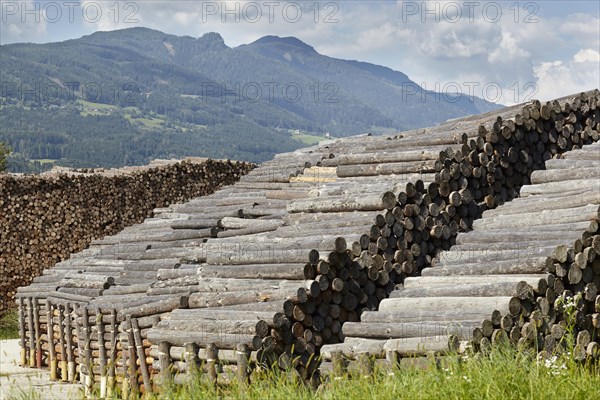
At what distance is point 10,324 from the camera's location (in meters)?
20.9

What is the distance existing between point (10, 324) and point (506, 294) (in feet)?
45.6

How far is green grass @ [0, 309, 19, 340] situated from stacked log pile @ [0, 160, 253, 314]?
245 mm

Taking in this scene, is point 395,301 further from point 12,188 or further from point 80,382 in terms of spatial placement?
point 12,188

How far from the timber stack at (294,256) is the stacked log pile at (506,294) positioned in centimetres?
52

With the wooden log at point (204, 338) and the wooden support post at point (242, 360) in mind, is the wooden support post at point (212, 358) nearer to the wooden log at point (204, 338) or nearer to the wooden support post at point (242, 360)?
the wooden log at point (204, 338)

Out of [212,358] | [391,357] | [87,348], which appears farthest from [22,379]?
[391,357]

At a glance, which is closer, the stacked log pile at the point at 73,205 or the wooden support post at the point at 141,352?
the wooden support post at the point at 141,352

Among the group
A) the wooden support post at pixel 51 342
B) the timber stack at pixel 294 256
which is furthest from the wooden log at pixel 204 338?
the wooden support post at pixel 51 342

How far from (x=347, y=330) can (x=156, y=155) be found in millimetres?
151624

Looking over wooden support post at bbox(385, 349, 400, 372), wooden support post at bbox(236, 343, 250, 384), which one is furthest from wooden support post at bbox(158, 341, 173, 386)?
wooden support post at bbox(385, 349, 400, 372)

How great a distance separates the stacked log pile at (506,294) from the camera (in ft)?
33.6

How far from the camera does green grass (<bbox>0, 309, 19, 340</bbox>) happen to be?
20.7m

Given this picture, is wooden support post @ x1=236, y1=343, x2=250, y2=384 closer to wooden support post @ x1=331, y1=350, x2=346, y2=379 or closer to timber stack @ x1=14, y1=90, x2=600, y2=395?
timber stack @ x1=14, y1=90, x2=600, y2=395

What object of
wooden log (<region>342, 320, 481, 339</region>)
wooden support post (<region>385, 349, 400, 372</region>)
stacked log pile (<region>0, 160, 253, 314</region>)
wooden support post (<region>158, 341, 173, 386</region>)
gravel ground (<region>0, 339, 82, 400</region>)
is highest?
stacked log pile (<region>0, 160, 253, 314</region>)
